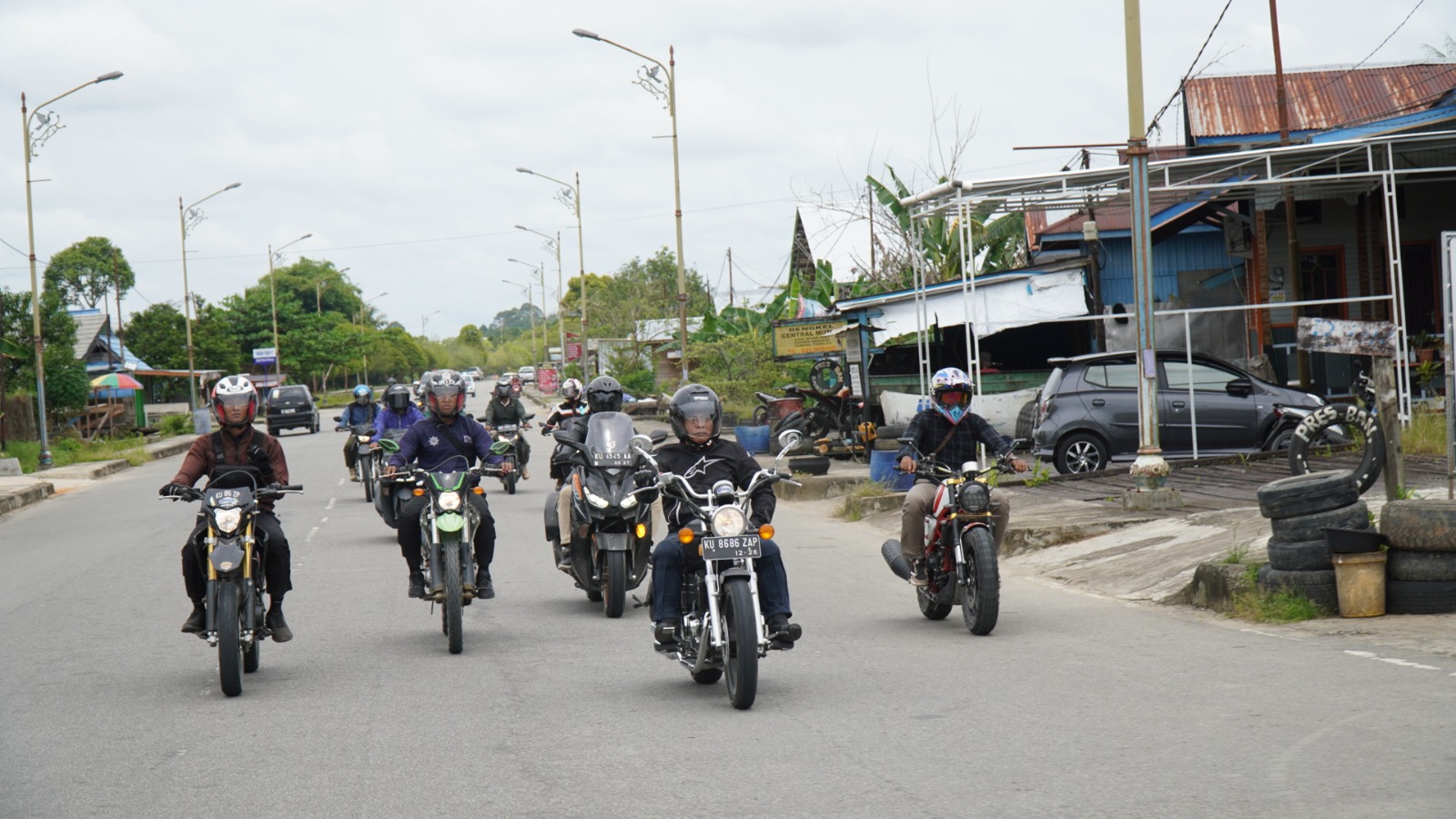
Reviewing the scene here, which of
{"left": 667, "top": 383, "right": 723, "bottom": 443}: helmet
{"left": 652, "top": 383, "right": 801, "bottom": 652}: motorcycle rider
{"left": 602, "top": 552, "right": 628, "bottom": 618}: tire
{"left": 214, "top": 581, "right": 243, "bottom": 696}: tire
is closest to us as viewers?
{"left": 652, "top": 383, "right": 801, "bottom": 652}: motorcycle rider

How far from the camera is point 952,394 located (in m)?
9.84

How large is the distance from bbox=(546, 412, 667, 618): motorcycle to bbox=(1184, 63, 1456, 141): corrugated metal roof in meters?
20.1

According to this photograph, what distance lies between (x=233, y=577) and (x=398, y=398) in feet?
29.8

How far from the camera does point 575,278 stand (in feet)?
419

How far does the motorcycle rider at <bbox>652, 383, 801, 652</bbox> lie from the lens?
23.5 feet

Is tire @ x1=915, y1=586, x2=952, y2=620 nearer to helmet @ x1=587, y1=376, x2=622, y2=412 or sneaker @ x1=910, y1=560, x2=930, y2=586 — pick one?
sneaker @ x1=910, y1=560, x2=930, y2=586

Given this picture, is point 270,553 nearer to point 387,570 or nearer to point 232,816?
point 232,816

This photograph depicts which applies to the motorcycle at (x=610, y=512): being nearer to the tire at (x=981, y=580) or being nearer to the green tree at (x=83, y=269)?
the tire at (x=981, y=580)

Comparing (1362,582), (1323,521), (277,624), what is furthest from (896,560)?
(277,624)

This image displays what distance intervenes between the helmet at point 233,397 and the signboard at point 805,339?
1821 cm

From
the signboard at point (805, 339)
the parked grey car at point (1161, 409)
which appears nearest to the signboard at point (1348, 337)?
the parked grey car at point (1161, 409)

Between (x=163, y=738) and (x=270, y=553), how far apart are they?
1671mm

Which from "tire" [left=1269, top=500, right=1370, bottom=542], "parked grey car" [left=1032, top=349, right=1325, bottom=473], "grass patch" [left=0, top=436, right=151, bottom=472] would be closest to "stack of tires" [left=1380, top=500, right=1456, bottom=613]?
"tire" [left=1269, top=500, right=1370, bottom=542]

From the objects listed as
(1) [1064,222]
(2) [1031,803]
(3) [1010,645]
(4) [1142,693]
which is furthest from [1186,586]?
(1) [1064,222]
